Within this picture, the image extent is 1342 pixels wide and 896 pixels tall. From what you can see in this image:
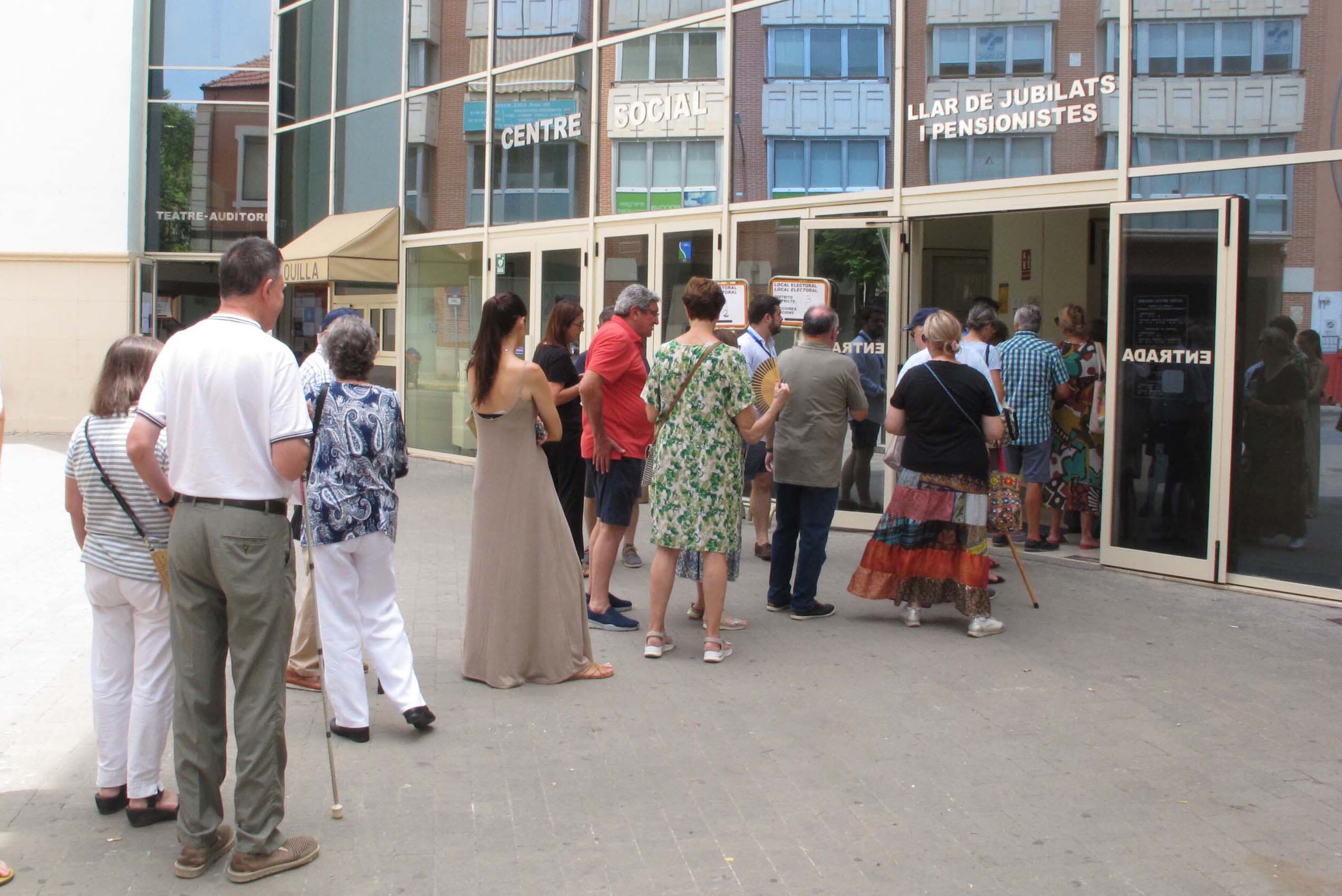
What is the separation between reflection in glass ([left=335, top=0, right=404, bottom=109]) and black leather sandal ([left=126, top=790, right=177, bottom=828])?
1383 cm

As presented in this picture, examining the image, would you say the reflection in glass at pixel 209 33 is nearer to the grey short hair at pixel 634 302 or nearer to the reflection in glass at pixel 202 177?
the reflection in glass at pixel 202 177

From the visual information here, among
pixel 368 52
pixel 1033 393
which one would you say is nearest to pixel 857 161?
pixel 1033 393

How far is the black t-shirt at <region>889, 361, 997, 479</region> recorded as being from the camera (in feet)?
22.7

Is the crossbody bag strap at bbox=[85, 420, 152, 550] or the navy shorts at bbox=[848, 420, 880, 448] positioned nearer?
the crossbody bag strap at bbox=[85, 420, 152, 550]

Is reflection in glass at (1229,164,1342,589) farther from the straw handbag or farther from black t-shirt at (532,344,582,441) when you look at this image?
the straw handbag

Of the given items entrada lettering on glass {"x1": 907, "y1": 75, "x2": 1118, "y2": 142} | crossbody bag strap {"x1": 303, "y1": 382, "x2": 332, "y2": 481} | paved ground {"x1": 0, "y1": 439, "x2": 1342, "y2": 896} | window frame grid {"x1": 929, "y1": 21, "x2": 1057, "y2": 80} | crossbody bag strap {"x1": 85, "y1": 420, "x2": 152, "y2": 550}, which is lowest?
paved ground {"x1": 0, "y1": 439, "x2": 1342, "y2": 896}

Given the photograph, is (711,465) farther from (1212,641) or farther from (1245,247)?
(1245,247)

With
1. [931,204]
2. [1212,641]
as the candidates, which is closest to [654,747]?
[1212,641]

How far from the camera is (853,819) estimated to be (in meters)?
4.43

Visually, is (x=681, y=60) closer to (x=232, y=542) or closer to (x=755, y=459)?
(x=755, y=459)

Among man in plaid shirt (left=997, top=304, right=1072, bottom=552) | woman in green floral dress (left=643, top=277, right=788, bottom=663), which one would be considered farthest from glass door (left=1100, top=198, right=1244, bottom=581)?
woman in green floral dress (left=643, top=277, right=788, bottom=663)

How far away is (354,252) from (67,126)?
7.06 meters

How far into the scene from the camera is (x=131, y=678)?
4285 millimetres

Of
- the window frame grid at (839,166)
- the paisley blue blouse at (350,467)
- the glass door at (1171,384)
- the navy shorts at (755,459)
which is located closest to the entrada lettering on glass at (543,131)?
the window frame grid at (839,166)
